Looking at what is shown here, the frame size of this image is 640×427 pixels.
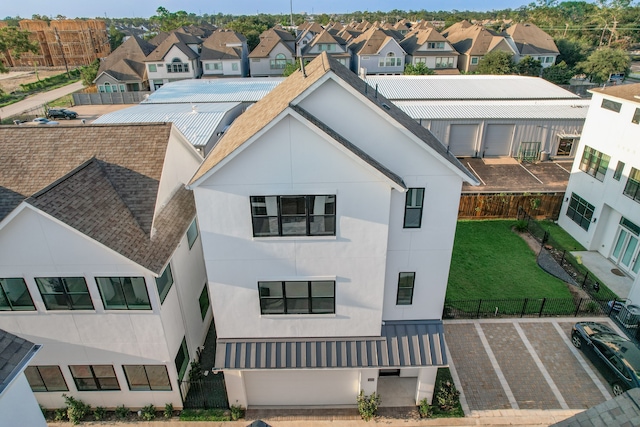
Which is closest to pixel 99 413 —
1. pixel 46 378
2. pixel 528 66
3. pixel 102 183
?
pixel 46 378

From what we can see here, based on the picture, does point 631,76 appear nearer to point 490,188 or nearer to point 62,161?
point 490,188

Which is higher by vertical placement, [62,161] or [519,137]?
[62,161]

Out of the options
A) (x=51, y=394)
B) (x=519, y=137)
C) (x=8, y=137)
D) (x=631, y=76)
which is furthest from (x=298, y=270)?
(x=631, y=76)

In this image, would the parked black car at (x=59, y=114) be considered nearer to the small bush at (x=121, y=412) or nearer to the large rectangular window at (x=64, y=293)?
the large rectangular window at (x=64, y=293)

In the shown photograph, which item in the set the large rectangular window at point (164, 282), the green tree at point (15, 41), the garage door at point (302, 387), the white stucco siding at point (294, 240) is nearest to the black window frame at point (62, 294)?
the large rectangular window at point (164, 282)

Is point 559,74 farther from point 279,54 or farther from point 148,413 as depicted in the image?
point 148,413

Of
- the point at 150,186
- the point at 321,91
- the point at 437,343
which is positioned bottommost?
the point at 437,343
